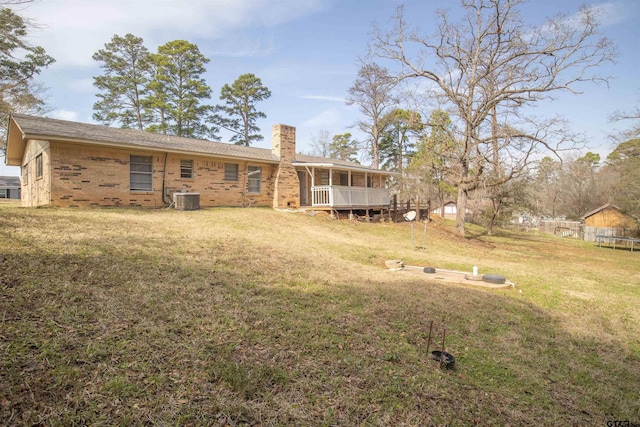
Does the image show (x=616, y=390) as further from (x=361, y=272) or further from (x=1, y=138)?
(x=1, y=138)

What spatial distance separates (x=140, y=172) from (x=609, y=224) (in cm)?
3192

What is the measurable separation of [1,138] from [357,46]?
2627cm

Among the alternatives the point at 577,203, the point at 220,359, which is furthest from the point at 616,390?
the point at 577,203

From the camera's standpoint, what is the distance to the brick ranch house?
11828 mm

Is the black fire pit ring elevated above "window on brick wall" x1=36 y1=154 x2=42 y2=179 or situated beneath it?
situated beneath

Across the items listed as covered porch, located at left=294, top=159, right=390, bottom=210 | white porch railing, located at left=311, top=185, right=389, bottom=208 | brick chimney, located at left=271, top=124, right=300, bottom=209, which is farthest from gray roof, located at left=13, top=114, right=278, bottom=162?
white porch railing, located at left=311, top=185, right=389, bottom=208

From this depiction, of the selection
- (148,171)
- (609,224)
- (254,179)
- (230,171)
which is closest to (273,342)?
(148,171)

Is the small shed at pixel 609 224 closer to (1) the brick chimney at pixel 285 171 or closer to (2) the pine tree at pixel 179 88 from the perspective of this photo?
(1) the brick chimney at pixel 285 171

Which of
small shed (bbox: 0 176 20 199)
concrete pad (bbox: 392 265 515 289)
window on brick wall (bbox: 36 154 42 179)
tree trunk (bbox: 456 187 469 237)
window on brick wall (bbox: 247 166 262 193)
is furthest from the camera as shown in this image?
small shed (bbox: 0 176 20 199)

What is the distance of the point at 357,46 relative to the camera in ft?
64.0

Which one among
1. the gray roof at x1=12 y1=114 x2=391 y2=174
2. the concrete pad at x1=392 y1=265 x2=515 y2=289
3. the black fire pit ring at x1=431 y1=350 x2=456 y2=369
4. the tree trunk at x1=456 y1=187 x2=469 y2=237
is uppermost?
the gray roof at x1=12 y1=114 x2=391 y2=174

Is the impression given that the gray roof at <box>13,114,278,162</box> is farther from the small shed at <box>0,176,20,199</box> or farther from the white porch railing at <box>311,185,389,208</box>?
the small shed at <box>0,176,20,199</box>

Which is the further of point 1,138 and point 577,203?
point 577,203

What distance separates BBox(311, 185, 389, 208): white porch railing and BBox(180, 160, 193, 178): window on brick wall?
6.31 meters
